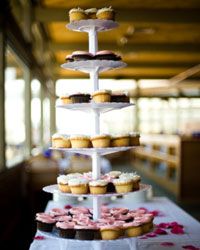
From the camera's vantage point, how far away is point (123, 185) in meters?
2.79

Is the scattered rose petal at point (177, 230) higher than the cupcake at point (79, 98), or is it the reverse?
the cupcake at point (79, 98)

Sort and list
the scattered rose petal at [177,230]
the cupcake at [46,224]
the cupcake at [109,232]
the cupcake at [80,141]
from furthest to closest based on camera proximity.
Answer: the scattered rose petal at [177,230], the cupcake at [80,141], the cupcake at [46,224], the cupcake at [109,232]

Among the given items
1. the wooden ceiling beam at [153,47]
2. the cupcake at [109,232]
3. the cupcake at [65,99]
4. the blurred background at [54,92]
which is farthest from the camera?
the wooden ceiling beam at [153,47]

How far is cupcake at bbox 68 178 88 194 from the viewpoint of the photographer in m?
2.72

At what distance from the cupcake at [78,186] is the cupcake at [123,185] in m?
0.19

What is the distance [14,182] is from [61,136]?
3537 mm

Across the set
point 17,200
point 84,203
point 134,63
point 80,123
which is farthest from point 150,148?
point 84,203

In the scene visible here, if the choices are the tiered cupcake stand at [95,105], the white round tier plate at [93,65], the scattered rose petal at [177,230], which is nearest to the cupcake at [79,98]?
the tiered cupcake stand at [95,105]

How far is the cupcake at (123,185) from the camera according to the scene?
278 cm

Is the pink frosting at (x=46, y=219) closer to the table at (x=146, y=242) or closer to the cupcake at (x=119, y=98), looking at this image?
the table at (x=146, y=242)

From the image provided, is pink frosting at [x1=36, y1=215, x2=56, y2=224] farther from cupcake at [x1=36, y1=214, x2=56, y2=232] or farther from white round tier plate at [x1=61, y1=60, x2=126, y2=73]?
white round tier plate at [x1=61, y1=60, x2=126, y2=73]

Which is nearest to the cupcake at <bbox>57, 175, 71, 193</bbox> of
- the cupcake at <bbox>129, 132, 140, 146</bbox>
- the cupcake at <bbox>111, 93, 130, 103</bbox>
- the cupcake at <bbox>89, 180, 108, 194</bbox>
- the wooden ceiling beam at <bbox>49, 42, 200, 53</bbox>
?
the cupcake at <bbox>89, 180, 108, 194</bbox>

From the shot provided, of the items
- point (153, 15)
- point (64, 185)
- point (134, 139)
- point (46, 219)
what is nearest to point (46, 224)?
point (46, 219)

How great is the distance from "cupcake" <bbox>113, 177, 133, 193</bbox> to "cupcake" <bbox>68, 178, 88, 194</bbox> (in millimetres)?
194
